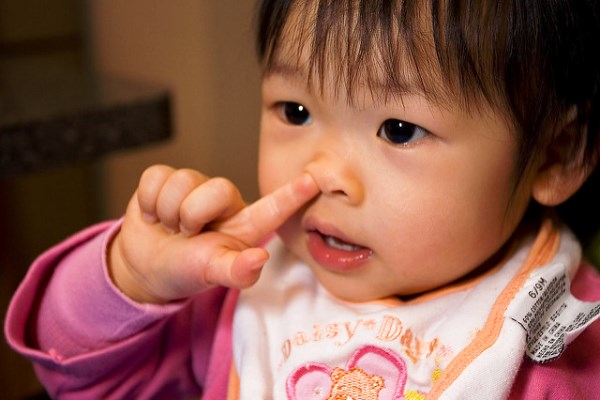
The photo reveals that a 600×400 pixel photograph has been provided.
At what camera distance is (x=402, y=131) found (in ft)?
2.29

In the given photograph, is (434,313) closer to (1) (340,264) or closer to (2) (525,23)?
(1) (340,264)

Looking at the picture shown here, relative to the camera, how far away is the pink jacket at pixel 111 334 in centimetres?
78

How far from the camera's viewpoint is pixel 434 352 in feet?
2.35

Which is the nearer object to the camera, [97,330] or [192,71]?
[97,330]

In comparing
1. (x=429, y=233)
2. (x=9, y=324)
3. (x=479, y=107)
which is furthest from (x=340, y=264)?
(x=9, y=324)

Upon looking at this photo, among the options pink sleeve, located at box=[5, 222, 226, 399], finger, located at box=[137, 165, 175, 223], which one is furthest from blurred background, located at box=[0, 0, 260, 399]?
finger, located at box=[137, 165, 175, 223]

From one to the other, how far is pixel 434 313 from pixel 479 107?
20cm

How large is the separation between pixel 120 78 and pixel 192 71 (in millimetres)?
206

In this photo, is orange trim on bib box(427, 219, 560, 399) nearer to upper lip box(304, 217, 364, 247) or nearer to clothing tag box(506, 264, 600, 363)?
clothing tag box(506, 264, 600, 363)

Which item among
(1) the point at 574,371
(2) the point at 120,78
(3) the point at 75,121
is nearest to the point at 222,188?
(1) the point at 574,371

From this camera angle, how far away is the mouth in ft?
2.43

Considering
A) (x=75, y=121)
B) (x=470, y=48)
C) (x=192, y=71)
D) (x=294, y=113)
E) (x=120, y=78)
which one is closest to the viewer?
(x=470, y=48)

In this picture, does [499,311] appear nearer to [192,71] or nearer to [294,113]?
[294,113]

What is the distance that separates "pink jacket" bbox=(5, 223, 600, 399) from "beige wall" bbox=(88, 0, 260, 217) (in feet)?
2.62
